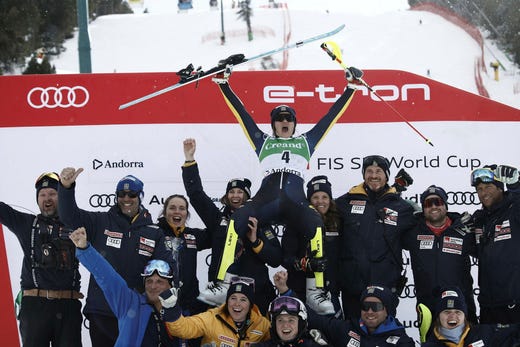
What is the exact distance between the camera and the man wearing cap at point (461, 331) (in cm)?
542

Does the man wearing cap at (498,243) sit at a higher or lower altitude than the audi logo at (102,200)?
lower

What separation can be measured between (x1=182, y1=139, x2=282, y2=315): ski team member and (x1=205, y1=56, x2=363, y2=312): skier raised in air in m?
0.13

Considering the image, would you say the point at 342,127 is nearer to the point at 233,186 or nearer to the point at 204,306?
the point at 233,186

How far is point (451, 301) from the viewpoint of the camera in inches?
217

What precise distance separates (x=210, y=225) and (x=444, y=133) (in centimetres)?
286

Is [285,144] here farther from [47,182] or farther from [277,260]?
[47,182]

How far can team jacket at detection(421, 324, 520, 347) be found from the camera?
5406 millimetres

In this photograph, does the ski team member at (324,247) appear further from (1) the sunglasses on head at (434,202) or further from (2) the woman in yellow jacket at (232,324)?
(1) the sunglasses on head at (434,202)

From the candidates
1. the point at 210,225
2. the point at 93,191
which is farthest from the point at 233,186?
the point at 93,191

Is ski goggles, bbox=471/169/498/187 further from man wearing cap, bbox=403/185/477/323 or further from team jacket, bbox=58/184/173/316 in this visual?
team jacket, bbox=58/184/173/316

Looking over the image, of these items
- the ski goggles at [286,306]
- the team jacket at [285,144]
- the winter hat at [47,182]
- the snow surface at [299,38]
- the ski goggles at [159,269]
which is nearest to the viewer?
the ski goggles at [286,306]

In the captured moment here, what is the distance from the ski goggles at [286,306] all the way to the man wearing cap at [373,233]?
3.26 ft

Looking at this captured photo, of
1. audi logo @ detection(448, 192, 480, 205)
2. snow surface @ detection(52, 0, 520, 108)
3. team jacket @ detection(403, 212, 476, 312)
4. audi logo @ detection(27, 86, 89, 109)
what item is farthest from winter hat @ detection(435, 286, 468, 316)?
snow surface @ detection(52, 0, 520, 108)

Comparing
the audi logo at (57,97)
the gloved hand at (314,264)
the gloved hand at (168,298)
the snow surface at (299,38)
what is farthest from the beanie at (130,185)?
the snow surface at (299,38)
